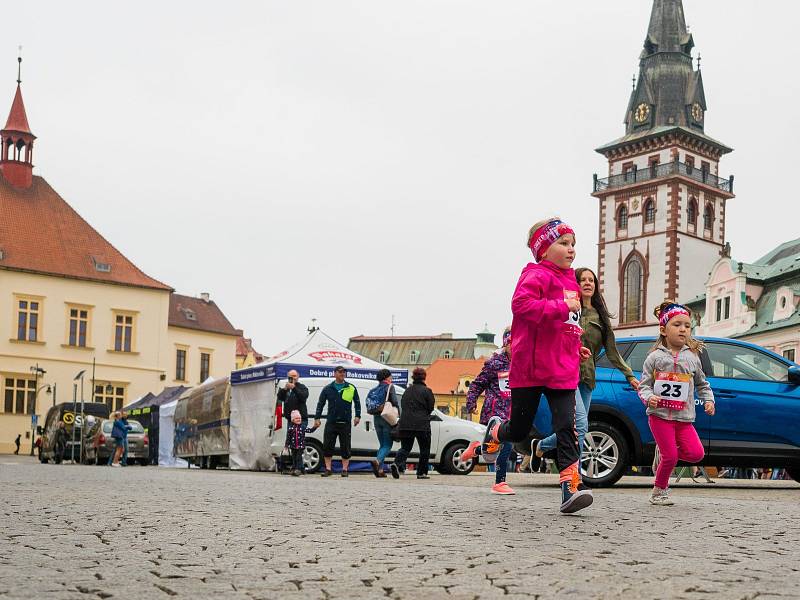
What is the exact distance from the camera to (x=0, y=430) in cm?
6462

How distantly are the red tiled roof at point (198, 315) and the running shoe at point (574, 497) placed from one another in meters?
77.7

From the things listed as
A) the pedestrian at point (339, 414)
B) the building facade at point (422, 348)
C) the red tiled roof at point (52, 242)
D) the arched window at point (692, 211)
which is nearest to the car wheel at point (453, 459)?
the pedestrian at point (339, 414)

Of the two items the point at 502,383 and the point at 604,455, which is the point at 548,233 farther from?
the point at 604,455

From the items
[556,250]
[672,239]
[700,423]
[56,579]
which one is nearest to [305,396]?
[700,423]

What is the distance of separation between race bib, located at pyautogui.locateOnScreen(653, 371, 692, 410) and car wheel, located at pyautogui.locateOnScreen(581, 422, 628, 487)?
456 cm

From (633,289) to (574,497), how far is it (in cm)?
8183

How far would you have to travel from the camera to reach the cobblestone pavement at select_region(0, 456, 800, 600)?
459 cm

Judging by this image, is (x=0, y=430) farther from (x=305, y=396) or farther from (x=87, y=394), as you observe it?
(x=305, y=396)

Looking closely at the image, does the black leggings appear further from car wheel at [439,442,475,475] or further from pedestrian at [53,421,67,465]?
pedestrian at [53,421,67,465]

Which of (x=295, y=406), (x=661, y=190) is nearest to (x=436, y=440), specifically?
(x=295, y=406)

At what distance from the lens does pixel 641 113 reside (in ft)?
→ 314

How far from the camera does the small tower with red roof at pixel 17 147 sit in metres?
70.9

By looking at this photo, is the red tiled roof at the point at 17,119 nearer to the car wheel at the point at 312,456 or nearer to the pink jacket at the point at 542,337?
the car wheel at the point at 312,456

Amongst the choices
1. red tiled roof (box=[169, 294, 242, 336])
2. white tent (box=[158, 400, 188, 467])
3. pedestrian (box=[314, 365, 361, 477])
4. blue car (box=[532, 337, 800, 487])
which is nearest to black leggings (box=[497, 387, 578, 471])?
blue car (box=[532, 337, 800, 487])
